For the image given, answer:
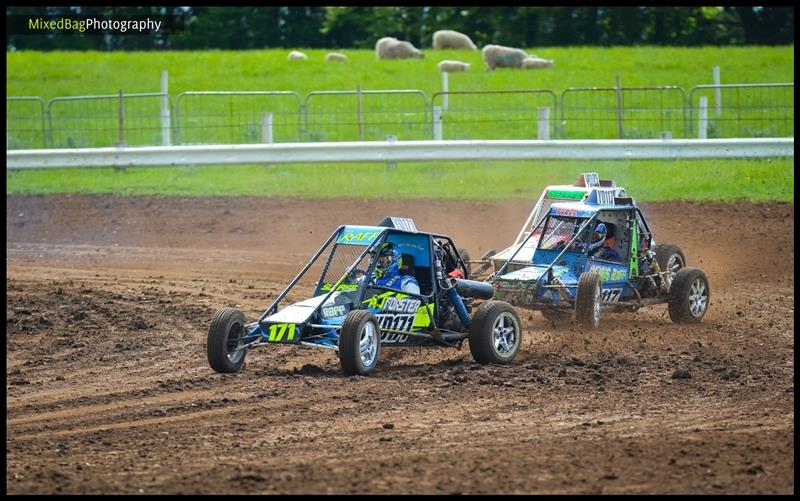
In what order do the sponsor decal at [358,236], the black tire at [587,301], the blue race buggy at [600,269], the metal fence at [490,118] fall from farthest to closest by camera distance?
the metal fence at [490,118] < the blue race buggy at [600,269] < the black tire at [587,301] < the sponsor decal at [358,236]

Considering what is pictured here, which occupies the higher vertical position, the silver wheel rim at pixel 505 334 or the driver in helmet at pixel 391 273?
the driver in helmet at pixel 391 273

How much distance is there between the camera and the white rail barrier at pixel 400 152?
71.9ft

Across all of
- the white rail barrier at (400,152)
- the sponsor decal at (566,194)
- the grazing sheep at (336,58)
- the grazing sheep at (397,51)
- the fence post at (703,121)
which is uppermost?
the grazing sheep at (397,51)

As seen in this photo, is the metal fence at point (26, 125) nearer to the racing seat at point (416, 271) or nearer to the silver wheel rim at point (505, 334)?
the racing seat at point (416, 271)

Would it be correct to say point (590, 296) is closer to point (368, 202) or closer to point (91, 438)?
point (91, 438)

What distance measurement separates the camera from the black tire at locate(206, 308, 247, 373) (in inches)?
424

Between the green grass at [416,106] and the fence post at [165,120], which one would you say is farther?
the green grass at [416,106]

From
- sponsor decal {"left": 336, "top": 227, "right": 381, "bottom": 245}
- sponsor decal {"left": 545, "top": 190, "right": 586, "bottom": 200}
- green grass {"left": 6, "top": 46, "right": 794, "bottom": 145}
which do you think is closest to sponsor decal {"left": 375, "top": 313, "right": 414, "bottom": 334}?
sponsor decal {"left": 336, "top": 227, "right": 381, "bottom": 245}

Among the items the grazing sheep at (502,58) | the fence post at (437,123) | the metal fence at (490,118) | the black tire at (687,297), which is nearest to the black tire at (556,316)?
the black tire at (687,297)

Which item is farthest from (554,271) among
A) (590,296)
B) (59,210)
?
(59,210)

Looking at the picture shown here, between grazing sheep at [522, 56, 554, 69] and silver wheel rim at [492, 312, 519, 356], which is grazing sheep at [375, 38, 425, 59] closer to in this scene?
grazing sheep at [522, 56, 554, 69]

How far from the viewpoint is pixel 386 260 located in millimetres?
11641

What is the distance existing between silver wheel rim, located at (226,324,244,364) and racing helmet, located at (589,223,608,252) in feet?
15.3

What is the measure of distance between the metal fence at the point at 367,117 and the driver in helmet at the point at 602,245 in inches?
434
